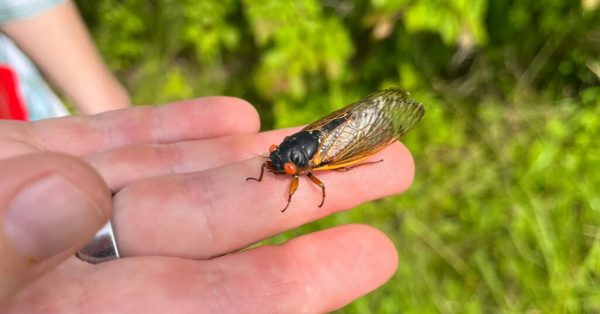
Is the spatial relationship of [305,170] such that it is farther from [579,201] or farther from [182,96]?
[182,96]

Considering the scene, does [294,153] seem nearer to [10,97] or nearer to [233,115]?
[233,115]

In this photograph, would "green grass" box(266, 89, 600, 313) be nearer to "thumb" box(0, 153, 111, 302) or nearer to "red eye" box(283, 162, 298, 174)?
"red eye" box(283, 162, 298, 174)

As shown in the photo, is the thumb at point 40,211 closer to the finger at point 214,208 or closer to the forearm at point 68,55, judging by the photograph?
the finger at point 214,208

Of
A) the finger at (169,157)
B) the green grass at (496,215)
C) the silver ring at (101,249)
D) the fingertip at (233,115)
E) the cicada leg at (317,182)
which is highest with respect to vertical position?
the fingertip at (233,115)

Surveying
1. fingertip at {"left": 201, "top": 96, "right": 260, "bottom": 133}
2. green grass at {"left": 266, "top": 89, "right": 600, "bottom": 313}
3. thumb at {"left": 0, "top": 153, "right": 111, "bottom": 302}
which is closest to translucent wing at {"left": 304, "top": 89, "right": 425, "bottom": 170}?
fingertip at {"left": 201, "top": 96, "right": 260, "bottom": 133}

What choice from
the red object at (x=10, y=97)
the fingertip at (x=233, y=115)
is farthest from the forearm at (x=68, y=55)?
the fingertip at (x=233, y=115)

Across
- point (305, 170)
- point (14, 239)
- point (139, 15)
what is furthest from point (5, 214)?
point (139, 15)
